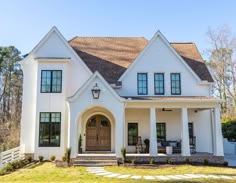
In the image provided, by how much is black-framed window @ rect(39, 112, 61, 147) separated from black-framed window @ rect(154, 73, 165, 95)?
284 inches

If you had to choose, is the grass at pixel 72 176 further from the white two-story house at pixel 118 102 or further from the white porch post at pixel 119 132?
the white two-story house at pixel 118 102

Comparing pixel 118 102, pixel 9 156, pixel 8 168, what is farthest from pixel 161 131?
pixel 8 168

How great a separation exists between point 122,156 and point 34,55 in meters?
9.52

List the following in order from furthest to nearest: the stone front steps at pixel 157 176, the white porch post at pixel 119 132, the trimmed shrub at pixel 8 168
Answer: the white porch post at pixel 119 132, the trimmed shrub at pixel 8 168, the stone front steps at pixel 157 176

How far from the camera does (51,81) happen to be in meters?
17.7

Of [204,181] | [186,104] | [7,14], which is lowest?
[204,181]

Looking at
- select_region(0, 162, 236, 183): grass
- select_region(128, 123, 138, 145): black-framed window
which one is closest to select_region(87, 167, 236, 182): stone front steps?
select_region(0, 162, 236, 183): grass

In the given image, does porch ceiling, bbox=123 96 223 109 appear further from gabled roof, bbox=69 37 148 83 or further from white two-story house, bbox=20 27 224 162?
gabled roof, bbox=69 37 148 83

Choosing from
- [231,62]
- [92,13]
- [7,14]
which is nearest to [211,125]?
[92,13]

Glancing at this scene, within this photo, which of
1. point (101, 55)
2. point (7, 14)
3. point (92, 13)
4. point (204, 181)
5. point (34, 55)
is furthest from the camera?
point (101, 55)

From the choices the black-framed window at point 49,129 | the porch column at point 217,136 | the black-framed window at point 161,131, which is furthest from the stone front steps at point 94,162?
the porch column at point 217,136

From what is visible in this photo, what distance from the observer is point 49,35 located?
1847 cm

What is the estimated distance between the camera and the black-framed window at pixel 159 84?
1872cm

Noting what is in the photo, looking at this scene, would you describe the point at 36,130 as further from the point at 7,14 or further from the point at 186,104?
the point at 186,104
